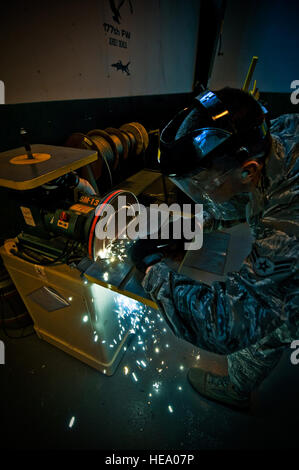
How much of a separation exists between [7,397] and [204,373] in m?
1.64

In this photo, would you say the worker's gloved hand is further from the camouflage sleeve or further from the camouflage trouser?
the camouflage trouser

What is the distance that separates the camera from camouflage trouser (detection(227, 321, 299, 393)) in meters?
1.10

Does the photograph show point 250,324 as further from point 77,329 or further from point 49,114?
point 49,114

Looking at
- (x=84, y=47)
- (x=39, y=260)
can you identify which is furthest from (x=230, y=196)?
(x=84, y=47)

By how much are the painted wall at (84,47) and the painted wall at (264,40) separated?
2.31 m

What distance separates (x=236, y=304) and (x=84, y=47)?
107 inches

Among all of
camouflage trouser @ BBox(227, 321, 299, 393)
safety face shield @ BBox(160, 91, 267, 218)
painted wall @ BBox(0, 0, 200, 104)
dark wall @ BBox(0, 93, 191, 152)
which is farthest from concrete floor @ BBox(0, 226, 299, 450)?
painted wall @ BBox(0, 0, 200, 104)

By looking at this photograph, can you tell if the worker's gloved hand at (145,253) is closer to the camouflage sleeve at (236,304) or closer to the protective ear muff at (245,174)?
the camouflage sleeve at (236,304)

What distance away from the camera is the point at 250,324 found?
2.57 ft

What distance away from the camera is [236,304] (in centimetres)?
81

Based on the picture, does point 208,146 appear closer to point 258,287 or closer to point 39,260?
point 258,287

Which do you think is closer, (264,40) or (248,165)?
(248,165)

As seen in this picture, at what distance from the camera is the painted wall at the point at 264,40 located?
4.74 meters

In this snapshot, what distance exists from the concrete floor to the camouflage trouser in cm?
35
